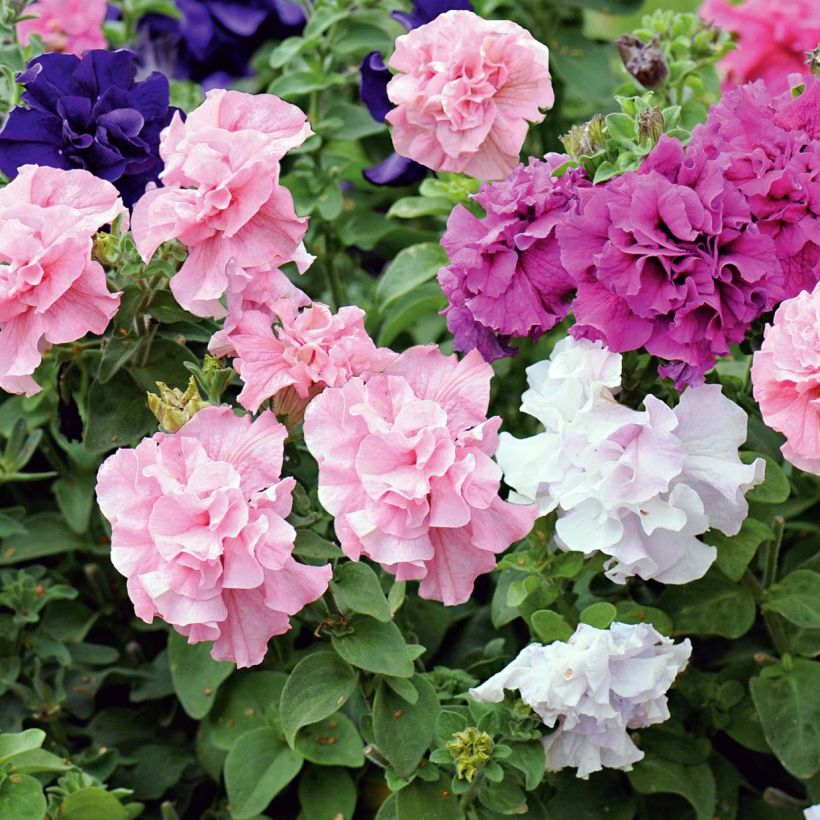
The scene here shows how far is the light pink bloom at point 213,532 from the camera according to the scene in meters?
0.82

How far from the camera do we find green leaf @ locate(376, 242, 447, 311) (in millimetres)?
1312

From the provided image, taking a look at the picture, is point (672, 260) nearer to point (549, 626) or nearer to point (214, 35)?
point (549, 626)

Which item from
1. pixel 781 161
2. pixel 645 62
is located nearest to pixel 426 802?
pixel 781 161

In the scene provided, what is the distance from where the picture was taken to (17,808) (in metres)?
0.97

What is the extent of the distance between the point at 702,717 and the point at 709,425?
0.37m

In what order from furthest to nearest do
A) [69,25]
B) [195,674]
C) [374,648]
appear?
1. [69,25]
2. [195,674]
3. [374,648]

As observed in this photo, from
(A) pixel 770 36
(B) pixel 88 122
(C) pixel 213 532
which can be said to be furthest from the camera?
(A) pixel 770 36

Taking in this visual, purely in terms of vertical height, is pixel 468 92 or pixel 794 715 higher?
pixel 468 92

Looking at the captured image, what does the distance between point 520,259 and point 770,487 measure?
0.88 ft

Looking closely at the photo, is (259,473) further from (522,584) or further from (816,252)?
(816,252)

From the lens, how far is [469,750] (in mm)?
922

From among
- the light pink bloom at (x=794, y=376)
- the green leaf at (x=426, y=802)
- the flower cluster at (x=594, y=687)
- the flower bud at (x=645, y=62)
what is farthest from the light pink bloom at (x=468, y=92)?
the green leaf at (x=426, y=802)

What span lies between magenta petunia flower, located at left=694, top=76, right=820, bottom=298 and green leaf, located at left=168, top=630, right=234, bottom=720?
0.61 metres

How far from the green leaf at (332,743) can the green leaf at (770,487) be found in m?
0.41
